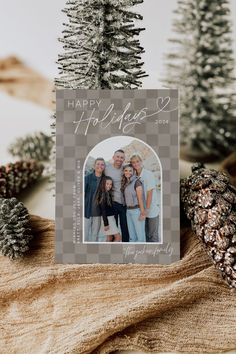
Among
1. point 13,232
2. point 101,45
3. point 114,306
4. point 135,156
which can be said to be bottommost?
point 114,306

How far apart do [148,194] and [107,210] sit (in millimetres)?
72

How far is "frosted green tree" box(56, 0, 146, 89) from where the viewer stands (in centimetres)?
70

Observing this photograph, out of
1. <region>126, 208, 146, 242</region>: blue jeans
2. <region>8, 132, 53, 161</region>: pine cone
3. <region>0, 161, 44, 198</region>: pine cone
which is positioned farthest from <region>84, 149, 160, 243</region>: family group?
<region>8, 132, 53, 161</region>: pine cone

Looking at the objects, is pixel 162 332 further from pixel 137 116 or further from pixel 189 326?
pixel 137 116

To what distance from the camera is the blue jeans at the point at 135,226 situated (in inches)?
24.7

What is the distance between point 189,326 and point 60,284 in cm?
20

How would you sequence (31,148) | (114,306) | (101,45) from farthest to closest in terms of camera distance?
(31,148) → (101,45) → (114,306)

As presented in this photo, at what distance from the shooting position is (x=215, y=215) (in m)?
0.59

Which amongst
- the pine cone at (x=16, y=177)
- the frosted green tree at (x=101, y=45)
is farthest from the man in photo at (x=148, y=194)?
the pine cone at (x=16, y=177)

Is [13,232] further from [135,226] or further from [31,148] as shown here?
[31,148]

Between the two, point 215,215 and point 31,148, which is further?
point 31,148

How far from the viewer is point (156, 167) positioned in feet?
2.07

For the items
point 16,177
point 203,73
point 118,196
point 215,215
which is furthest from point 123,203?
point 203,73

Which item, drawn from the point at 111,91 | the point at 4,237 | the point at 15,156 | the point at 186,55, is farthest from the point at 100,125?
the point at 186,55
